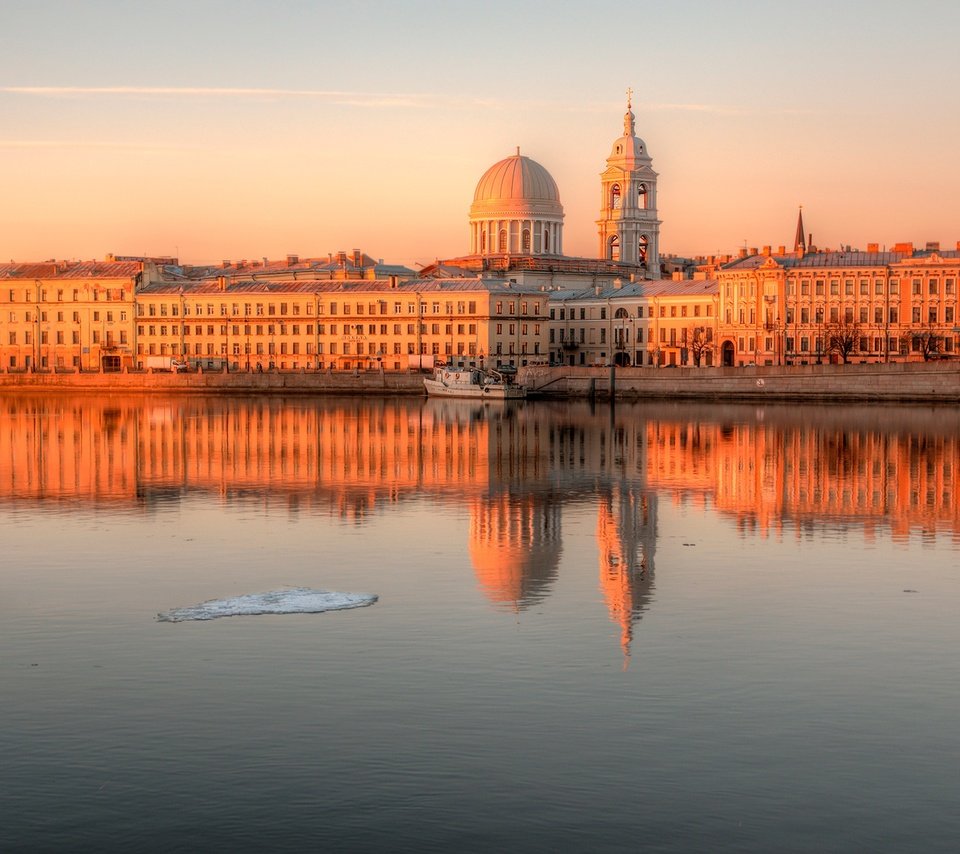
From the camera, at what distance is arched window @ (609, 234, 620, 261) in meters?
125

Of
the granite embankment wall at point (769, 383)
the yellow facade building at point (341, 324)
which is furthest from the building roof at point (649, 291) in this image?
the granite embankment wall at point (769, 383)

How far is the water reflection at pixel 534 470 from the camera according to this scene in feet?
85.8

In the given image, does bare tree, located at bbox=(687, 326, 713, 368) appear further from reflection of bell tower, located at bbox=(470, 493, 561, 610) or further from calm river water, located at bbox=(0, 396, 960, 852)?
reflection of bell tower, located at bbox=(470, 493, 561, 610)

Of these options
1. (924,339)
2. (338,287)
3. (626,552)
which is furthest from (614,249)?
(626,552)

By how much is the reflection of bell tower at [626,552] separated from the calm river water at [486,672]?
0.12 metres

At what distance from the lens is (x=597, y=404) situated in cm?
7862

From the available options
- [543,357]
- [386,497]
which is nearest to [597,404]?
[543,357]

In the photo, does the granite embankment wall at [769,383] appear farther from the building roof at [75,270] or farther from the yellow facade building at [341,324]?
the building roof at [75,270]

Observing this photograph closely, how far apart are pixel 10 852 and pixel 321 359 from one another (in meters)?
96.0

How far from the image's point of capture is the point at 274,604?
61.2 feet

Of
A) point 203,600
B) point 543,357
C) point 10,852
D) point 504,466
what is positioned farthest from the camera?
point 543,357

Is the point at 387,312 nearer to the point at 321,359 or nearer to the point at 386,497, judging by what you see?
the point at 321,359

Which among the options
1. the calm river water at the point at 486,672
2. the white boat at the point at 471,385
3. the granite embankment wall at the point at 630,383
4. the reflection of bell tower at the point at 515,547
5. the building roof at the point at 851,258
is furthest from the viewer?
the building roof at the point at 851,258

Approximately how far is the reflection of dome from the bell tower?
4.00 meters
